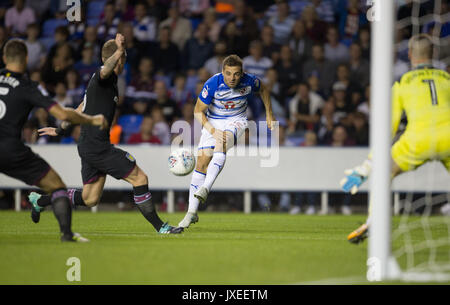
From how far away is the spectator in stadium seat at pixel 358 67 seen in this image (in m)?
15.6

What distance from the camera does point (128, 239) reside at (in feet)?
25.0

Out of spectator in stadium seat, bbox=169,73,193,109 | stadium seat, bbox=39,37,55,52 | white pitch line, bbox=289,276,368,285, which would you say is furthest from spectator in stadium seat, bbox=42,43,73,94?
white pitch line, bbox=289,276,368,285

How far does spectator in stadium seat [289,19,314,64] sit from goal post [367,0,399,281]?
10804 millimetres

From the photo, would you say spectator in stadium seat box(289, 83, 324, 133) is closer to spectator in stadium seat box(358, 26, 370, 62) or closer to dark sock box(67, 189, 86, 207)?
spectator in stadium seat box(358, 26, 370, 62)

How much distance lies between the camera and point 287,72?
15.7 metres

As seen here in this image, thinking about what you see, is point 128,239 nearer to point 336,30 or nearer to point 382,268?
point 382,268

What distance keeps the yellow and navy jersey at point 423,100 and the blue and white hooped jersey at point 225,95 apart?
2.96m

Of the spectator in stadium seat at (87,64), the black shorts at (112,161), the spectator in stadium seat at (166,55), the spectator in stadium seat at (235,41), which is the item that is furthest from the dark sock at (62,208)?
the spectator in stadium seat at (166,55)

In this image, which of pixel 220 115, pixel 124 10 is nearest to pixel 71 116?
pixel 220 115

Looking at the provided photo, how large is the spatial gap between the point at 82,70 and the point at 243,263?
1121 cm

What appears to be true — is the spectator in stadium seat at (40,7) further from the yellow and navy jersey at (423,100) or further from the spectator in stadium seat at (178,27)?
the yellow and navy jersey at (423,100)

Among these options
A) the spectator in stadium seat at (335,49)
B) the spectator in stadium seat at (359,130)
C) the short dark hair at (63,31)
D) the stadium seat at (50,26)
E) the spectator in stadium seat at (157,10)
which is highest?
the spectator in stadium seat at (157,10)

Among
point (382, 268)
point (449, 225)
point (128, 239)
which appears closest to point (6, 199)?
point (128, 239)

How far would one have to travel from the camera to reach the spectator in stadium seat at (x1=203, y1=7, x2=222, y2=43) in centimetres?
1653
